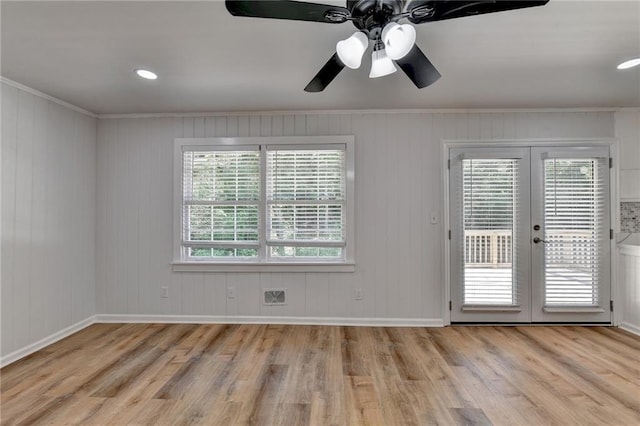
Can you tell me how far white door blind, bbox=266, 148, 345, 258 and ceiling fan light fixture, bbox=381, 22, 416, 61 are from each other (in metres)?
2.10

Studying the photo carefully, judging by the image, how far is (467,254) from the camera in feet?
A: 11.5

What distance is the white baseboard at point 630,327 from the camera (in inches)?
130

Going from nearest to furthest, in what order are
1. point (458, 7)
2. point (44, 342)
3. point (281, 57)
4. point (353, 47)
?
point (458, 7), point (353, 47), point (281, 57), point (44, 342)

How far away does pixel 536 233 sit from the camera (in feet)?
11.4

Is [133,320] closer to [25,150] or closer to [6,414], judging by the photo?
[6,414]

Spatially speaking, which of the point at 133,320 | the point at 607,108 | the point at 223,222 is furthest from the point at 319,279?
the point at 607,108

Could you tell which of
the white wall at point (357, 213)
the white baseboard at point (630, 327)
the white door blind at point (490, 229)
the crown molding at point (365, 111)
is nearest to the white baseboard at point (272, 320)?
the white wall at point (357, 213)

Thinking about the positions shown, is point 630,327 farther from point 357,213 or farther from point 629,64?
point 357,213

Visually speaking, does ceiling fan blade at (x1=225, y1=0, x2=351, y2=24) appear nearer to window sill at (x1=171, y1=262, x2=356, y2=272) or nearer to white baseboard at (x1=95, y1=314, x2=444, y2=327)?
window sill at (x1=171, y1=262, x2=356, y2=272)

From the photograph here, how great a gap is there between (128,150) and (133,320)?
6.42ft

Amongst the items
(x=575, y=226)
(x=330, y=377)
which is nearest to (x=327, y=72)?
(x=330, y=377)

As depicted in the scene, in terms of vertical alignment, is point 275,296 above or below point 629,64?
below

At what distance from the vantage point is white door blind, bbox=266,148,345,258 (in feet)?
11.8

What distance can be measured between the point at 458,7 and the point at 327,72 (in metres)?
0.78
